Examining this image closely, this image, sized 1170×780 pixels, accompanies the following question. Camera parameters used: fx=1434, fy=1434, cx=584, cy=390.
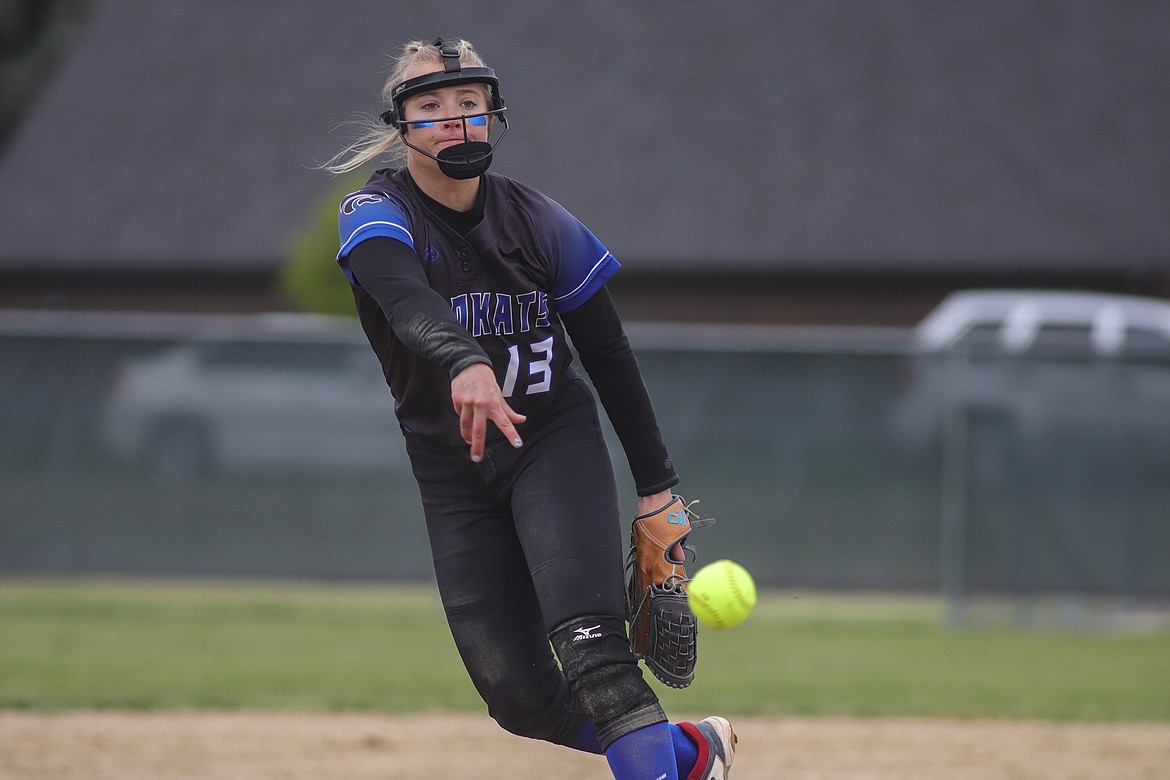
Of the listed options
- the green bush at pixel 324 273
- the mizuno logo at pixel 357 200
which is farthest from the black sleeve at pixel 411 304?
the green bush at pixel 324 273

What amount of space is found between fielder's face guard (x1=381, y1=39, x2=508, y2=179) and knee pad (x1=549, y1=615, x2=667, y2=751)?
116cm

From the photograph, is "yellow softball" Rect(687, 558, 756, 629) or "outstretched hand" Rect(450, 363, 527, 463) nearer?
"outstretched hand" Rect(450, 363, 527, 463)

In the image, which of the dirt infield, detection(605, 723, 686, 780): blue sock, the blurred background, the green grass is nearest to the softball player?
detection(605, 723, 686, 780): blue sock

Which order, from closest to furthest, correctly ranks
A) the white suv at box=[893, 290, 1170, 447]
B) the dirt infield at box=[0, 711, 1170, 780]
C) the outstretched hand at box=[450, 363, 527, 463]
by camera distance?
1. the outstretched hand at box=[450, 363, 527, 463]
2. the dirt infield at box=[0, 711, 1170, 780]
3. the white suv at box=[893, 290, 1170, 447]

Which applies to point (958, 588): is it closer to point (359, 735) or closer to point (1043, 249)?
point (359, 735)

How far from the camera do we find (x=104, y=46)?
21.7 m

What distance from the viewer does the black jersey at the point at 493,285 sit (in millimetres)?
3629

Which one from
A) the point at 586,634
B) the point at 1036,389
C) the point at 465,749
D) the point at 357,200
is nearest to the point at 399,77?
the point at 357,200

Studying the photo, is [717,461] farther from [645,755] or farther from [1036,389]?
[645,755]

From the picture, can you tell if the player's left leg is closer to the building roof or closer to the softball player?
the softball player

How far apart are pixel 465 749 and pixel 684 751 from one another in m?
2.47

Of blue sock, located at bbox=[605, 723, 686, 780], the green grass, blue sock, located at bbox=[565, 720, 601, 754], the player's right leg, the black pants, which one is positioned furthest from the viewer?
the green grass

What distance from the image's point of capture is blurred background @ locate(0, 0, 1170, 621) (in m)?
9.60

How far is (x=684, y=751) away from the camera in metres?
3.66
